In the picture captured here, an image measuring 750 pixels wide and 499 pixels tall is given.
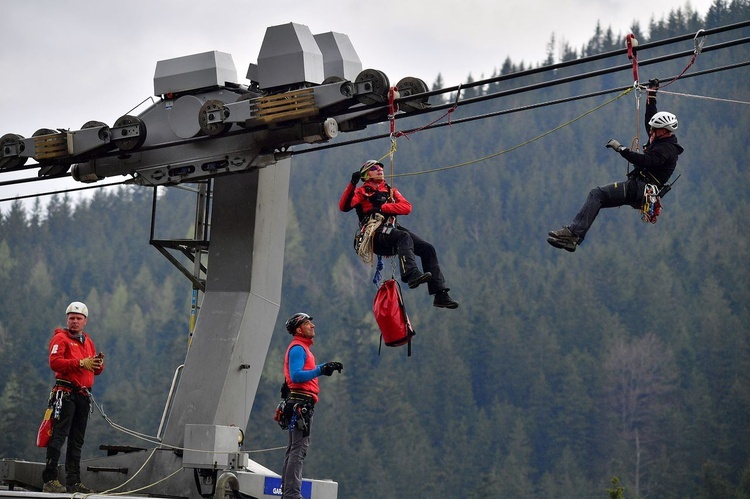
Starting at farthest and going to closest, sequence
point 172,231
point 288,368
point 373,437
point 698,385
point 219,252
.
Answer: point 172,231 < point 698,385 < point 373,437 < point 219,252 < point 288,368

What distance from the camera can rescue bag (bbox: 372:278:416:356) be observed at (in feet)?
39.7

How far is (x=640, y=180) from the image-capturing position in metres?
11.6

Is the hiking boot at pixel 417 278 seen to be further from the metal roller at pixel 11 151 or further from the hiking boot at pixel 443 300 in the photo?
the metal roller at pixel 11 151

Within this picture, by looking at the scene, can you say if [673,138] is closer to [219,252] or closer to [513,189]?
[219,252]

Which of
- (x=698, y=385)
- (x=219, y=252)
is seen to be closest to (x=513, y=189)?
(x=698, y=385)

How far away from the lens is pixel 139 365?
104188mm

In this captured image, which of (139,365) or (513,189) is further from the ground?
(513,189)

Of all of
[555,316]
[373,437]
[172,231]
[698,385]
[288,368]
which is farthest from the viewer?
[172,231]

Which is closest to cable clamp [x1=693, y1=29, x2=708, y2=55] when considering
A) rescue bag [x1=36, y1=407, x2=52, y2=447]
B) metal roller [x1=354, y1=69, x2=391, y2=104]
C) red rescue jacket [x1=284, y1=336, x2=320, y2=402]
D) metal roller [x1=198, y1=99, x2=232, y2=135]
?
metal roller [x1=354, y1=69, x2=391, y2=104]

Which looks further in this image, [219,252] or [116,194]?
[116,194]

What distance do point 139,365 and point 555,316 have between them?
34.9 m

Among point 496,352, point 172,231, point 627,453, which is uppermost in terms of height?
point 172,231

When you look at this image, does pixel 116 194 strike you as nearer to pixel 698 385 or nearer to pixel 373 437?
pixel 373 437

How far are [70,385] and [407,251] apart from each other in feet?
11.3
